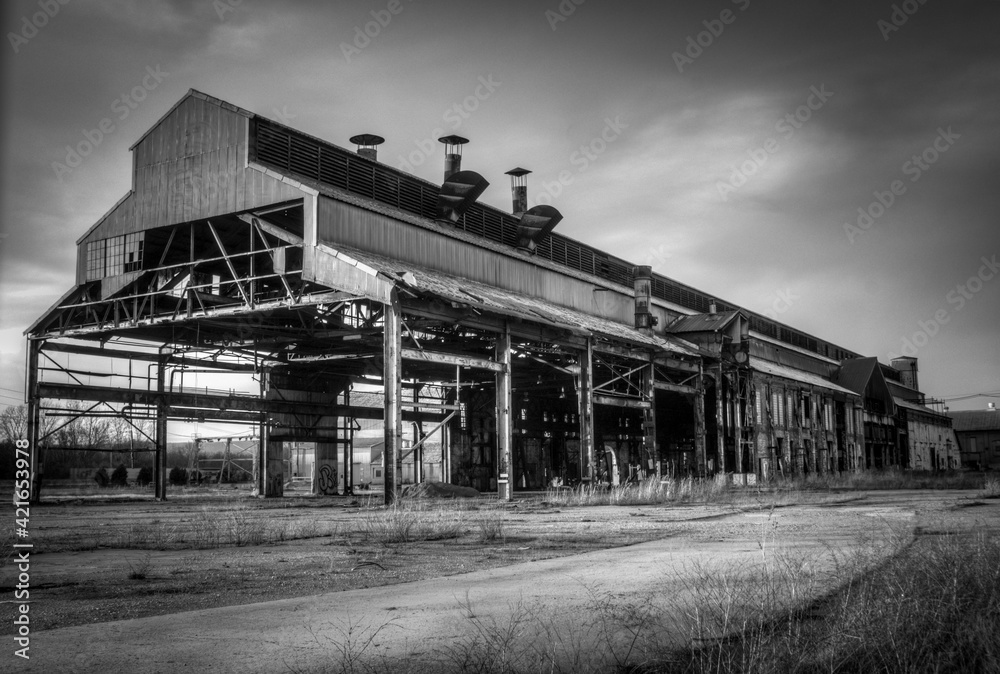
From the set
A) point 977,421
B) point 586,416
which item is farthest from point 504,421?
point 977,421

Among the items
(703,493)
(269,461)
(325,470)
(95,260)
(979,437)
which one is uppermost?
(95,260)

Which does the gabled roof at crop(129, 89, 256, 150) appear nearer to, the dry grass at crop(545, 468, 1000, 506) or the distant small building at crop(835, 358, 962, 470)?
the dry grass at crop(545, 468, 1000, 506)

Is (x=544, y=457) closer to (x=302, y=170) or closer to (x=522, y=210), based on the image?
(x=522, y=210)

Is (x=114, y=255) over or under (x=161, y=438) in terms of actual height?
over

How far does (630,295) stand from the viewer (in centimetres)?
4144

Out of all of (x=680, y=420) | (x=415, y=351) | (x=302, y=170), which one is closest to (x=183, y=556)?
(x=415, y=351)

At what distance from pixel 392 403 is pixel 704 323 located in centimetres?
2446

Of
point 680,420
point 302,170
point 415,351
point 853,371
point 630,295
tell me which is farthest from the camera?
point 853,371

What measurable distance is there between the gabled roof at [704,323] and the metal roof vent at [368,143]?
18.6m

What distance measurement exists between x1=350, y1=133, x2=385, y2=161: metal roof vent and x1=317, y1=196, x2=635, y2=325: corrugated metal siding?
13.7ft

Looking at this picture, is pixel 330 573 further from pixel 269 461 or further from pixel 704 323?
pixel 704 323

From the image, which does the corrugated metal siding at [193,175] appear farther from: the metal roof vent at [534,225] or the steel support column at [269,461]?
the metal roof vent at [534,225]

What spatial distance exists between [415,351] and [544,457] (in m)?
21.8

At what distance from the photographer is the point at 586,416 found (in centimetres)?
2966
